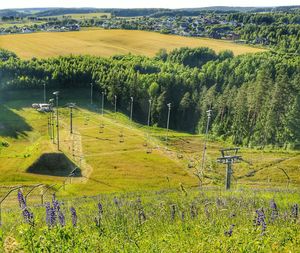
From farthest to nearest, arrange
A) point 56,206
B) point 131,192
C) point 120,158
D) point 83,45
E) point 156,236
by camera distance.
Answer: point 83,45
point 120,158
point 131,192
point 156,236
point 56,206

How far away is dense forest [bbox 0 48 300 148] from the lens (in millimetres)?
97188

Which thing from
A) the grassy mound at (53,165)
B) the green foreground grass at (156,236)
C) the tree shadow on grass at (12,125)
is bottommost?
the tree shadow on grass at (12,125)

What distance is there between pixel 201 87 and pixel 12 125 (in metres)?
60.3

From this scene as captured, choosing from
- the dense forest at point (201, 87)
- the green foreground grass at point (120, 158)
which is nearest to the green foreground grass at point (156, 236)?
the green foreground grass at point (120, 158)

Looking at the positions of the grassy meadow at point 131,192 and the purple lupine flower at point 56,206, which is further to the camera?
the purple lupine flower at point 56,206

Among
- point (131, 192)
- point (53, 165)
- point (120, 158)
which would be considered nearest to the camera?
point (131, 192)

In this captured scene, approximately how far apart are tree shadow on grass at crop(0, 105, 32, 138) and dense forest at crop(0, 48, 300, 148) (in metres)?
20.0

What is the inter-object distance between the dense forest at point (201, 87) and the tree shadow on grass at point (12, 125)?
20004mm

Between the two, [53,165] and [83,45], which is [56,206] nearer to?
[53,165]

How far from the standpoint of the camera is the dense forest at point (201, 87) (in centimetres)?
9719

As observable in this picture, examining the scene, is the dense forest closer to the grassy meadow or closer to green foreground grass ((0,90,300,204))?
→ the grassy meadow

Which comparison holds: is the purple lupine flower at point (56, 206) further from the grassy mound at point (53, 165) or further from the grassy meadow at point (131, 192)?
the grassy mound at point (53, 165)

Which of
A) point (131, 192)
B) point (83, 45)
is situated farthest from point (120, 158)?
point (83, 45)

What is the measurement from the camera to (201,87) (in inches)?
→ 5089
